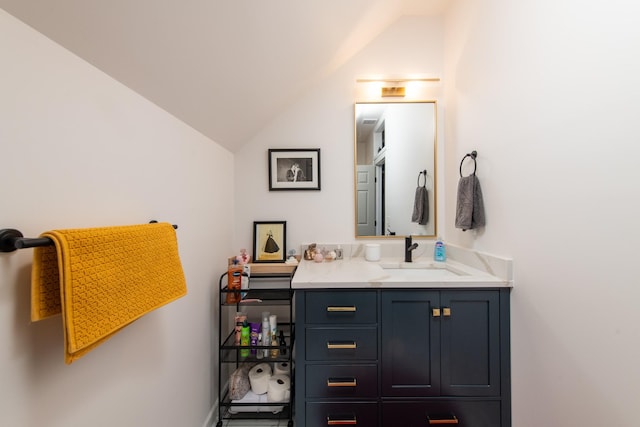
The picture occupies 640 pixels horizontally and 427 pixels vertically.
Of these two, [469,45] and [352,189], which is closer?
[469,45]

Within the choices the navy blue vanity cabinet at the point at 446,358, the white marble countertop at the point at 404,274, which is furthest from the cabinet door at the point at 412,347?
the white marble countertop at the point at 404,274

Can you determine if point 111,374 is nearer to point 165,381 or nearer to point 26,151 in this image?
point 165,381

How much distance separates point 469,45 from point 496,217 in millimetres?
1096

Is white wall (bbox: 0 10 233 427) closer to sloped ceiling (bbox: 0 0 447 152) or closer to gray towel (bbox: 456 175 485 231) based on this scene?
sloped ceiling (bbox: 0 0 447 152)

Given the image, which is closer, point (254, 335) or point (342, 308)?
point (342, 308)

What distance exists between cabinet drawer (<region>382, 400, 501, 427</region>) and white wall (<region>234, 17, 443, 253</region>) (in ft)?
3.44

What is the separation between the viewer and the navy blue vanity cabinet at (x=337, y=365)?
4.09 feet

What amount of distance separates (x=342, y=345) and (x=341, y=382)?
184 mm

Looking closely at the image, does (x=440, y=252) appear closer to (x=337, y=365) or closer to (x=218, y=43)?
(x=337, y=365)

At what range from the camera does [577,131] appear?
89cm

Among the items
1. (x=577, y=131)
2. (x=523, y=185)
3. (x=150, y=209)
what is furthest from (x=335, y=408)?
(x=577, y=131)

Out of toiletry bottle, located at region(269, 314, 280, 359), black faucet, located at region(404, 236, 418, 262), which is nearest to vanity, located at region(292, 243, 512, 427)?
toiletry bottle, located at region(269, 314, 280, 359)

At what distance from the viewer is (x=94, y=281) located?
56cm

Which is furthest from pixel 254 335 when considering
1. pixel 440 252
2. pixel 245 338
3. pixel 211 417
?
pixel 440 252
